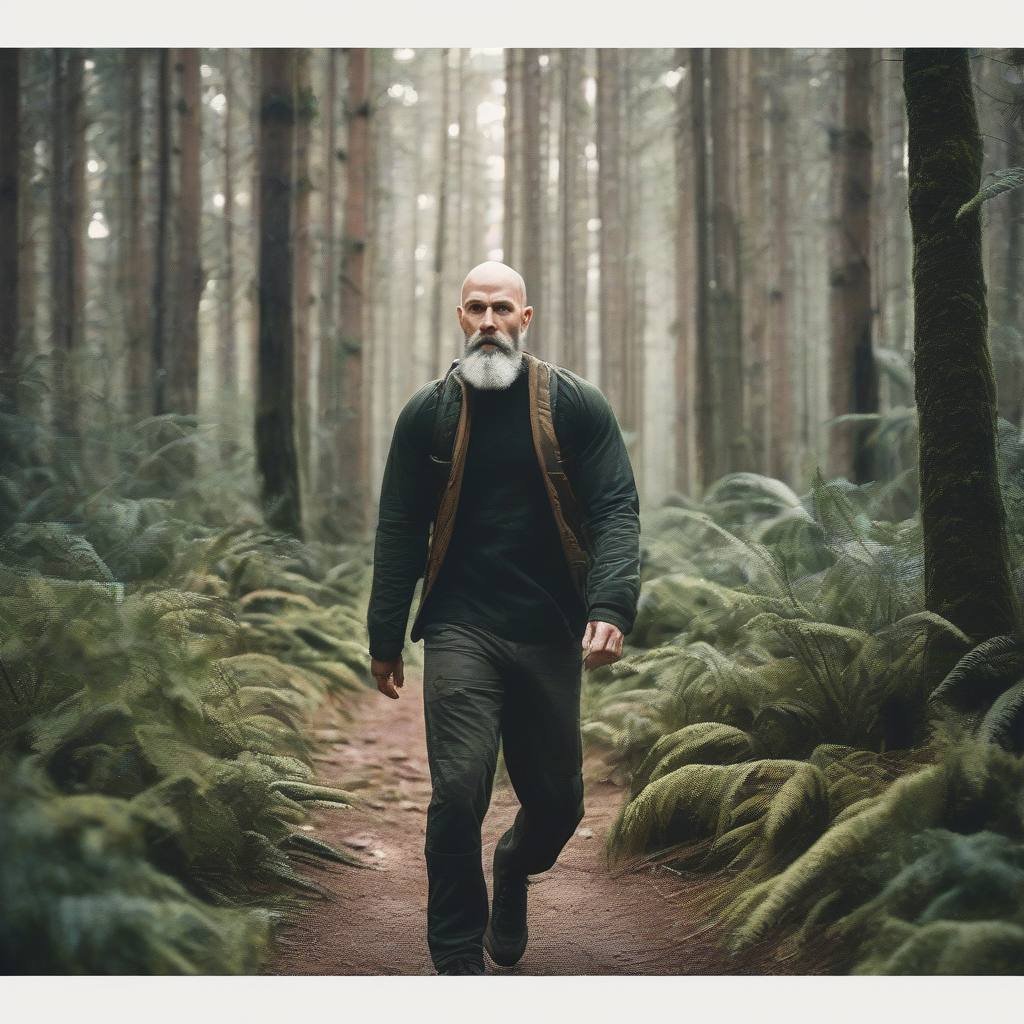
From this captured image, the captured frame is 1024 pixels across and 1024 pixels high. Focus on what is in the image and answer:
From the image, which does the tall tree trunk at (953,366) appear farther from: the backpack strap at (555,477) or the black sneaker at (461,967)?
the black sneaker at (461,967)

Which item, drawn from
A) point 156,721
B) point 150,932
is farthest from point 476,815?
point 156,721

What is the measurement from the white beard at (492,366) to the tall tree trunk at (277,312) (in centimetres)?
712

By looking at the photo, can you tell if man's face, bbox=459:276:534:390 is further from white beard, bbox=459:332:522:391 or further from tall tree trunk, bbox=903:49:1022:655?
tall tree trunk, bbox=903:49:1022:655

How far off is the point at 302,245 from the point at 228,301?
24.9 feet

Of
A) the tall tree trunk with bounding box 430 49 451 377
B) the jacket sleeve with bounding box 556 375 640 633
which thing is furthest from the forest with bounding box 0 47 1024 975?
the tall tree trunk with bounding box 430 49 451 377

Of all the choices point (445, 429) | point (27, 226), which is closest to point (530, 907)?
point (445, 429)

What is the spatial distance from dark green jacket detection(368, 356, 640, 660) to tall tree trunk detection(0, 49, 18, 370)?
376 centimetres

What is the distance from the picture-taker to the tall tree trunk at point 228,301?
14455 mm

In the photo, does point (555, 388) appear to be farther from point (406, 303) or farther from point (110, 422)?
point (406, 303)

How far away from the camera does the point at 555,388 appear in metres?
4.15

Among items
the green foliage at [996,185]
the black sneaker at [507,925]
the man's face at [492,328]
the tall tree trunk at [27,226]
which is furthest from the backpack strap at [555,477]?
the tall tree trunk at [27,226]

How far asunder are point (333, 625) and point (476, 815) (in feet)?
19.9

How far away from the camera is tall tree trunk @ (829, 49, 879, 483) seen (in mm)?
10102

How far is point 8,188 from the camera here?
7.40 meters
